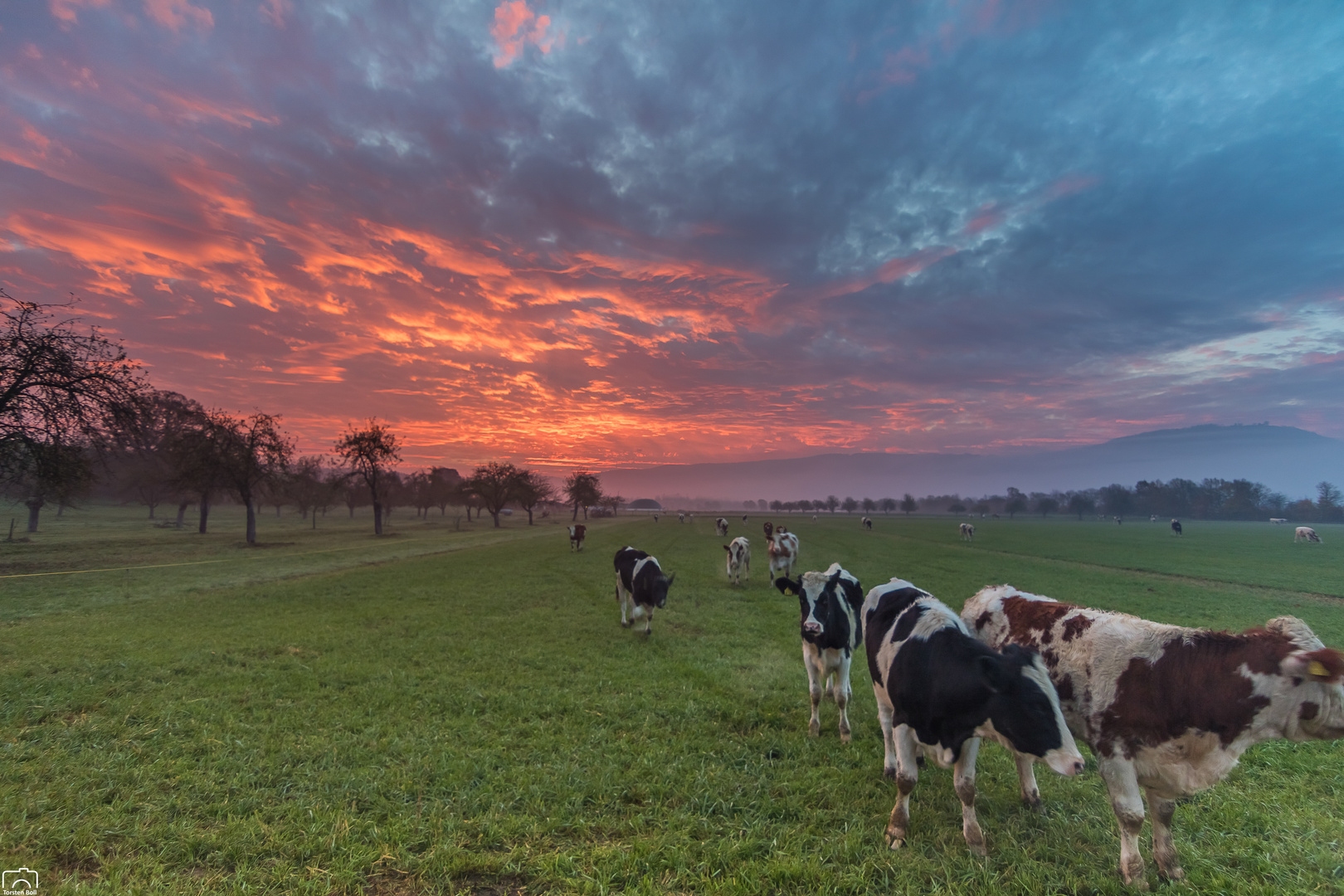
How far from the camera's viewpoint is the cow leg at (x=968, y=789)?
14.8 feet

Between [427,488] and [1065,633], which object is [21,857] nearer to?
[1065,633]

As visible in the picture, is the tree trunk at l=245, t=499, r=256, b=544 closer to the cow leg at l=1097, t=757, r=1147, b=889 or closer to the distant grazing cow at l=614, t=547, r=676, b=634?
the distant grazing cow at l=614, t=547, r=676, b=634

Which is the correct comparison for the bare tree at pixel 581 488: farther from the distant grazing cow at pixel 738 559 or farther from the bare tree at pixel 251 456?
the distant grazing cow at pixel 738 559

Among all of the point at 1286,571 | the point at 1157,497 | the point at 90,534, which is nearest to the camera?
the point at 1286,571

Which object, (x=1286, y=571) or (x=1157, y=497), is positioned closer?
(x=1286, y=571)

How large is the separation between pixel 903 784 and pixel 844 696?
6.81ft

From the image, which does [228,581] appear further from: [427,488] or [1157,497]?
[1157,497]

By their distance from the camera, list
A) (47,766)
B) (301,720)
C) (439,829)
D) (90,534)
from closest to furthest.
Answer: (439,829) → (47,766) → (301,720) → (90,534)

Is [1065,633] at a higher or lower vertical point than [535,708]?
higher

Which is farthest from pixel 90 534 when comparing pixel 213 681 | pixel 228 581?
pixel 213 681

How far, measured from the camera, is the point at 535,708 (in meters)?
7.64

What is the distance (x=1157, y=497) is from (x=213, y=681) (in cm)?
23079

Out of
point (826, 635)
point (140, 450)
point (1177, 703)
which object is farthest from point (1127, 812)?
point (140, 450)

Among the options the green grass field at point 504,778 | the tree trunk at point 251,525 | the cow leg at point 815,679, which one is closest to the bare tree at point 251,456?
the tree trunk at point 251,525
